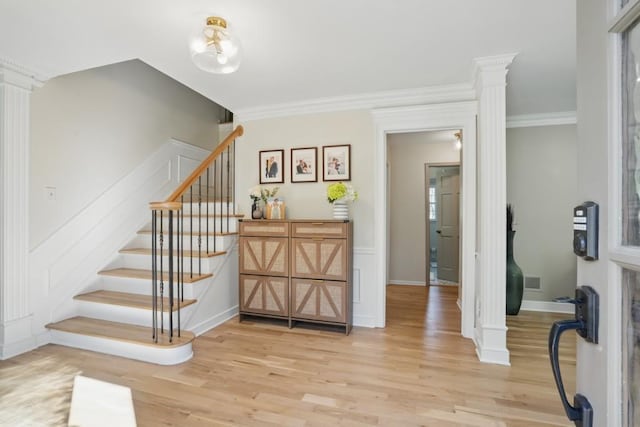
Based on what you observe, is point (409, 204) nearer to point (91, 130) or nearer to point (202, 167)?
point (202, 167)

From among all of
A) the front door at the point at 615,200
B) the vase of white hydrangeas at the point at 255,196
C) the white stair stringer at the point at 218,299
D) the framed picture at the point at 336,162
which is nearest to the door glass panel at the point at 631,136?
the front door at the point at 615,200

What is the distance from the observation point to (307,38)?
7.27 feet

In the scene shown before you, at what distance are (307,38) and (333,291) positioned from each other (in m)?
2.26

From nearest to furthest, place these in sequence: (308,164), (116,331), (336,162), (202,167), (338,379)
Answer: (338,379) → (116,331) → (202,167) → (336,162) → (308,164)

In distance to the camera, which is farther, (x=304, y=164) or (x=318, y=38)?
(x=304, y=164)

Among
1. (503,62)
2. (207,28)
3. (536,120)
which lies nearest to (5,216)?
(207,28)

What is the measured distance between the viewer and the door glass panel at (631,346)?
1.80 ft

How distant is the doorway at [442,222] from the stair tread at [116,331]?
406cm

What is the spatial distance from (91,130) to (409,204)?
4.59 metres

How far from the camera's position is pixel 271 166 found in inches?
144

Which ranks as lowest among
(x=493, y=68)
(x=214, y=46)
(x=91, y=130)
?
(x=91, y=130)

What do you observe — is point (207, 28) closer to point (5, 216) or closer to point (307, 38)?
point (307, 38)

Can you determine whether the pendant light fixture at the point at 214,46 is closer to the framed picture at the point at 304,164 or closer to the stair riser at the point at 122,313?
the framed picture at the point at 304,164

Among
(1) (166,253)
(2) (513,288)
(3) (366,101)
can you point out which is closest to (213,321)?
(1) (166,253)
